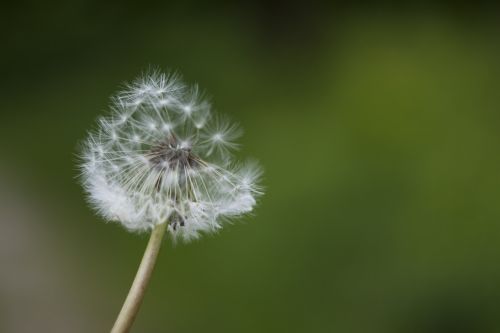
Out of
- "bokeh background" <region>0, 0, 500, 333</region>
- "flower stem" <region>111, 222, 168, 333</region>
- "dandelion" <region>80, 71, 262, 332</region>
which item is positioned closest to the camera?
"flower stem" <region>111, 222, 168, 333</region>

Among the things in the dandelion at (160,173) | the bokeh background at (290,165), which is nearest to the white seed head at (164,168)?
the dandelion at (160,173)

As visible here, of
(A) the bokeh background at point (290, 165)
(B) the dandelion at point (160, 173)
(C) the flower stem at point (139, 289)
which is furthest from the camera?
(A) the bokeh background at point (290, 165)

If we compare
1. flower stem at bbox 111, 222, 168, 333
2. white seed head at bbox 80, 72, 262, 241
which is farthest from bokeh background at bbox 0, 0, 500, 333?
flower stem at bbox 111, 222, 168, 333

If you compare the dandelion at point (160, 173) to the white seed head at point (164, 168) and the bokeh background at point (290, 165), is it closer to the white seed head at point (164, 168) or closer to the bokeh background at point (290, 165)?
the white seed head at point (164, 168)

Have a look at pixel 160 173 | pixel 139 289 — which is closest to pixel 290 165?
pixel 160 173

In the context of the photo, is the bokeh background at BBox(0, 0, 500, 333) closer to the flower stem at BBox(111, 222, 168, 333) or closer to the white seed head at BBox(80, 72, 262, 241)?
the white seed head at BBox(80, 72, 262, 241)

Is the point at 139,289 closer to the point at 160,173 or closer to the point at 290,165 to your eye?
the point at 160,173

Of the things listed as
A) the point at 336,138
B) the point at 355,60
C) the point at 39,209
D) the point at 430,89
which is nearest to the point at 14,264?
the point at 39,209

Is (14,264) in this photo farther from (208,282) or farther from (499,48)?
(499,48)
